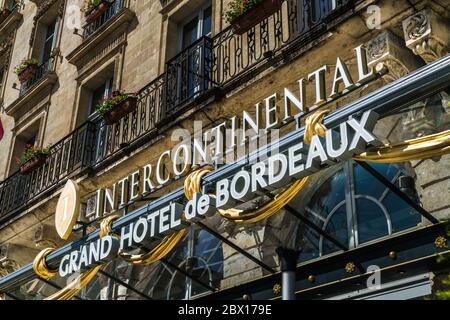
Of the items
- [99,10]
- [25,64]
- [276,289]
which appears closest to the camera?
[276,289]

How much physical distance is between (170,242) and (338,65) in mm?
2889

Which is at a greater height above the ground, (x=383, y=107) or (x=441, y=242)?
(x=383, y=107)

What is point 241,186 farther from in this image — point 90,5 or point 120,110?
point 90,5

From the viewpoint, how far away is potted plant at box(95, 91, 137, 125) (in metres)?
10.7

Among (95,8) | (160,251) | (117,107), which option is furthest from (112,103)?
(160,251)

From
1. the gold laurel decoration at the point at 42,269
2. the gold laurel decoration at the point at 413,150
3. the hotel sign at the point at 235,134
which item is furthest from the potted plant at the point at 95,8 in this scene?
the gold laurel decoration at the point at 413,150

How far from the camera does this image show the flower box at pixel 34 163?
40.8 ft

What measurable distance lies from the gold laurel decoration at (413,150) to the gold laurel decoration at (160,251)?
9.07ft

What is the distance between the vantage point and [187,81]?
973cm

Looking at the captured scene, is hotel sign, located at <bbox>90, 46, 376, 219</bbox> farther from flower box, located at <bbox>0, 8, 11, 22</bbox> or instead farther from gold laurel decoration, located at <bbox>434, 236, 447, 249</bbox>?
flower box, located at <bbox>0, 8, 11, 22</bbox>

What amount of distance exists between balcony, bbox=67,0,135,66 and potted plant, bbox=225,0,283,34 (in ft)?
14.2

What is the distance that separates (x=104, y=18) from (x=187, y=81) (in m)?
4.95

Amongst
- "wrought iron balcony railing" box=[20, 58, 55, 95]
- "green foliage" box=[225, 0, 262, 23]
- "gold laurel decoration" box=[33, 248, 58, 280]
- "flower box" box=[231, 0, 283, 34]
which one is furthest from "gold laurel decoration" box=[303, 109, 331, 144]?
"wrought iron balcony railing" box=[20, 58, 55, 95]
